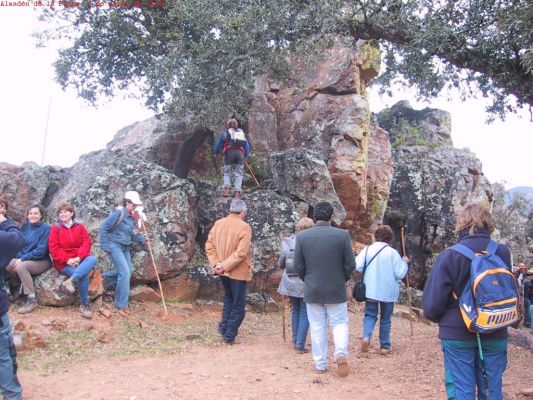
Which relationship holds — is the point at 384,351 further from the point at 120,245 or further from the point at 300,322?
the point at 120,245

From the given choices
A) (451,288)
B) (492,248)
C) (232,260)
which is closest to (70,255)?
(232,260)

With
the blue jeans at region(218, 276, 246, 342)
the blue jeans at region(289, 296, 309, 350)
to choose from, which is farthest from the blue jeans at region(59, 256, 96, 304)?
the blue jeans at region(289, 296, 309, 350)

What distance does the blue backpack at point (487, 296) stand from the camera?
382cm

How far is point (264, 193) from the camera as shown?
12055mm

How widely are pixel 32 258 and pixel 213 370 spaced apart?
3.90m

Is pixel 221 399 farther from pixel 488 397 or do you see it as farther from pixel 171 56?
pixel 171 56

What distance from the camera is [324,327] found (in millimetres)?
6219

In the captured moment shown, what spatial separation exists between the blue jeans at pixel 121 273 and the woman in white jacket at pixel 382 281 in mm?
4101

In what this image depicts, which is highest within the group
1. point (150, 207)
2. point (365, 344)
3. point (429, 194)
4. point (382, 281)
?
point (429, 194)

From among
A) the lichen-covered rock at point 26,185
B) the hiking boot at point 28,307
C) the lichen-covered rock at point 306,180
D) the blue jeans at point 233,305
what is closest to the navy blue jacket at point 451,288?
the blue jeans at point 233,305

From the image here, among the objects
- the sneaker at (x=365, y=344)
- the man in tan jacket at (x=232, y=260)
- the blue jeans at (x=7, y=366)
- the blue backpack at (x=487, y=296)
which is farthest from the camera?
the man in tan jacket at (x=232, y=260)

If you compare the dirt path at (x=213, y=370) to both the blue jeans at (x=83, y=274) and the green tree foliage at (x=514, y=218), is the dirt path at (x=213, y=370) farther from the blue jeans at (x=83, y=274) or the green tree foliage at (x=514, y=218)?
the green tree foliage at (x=514, y=218)

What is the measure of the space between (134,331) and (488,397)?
579cm

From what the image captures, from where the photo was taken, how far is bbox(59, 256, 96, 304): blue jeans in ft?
26.3
